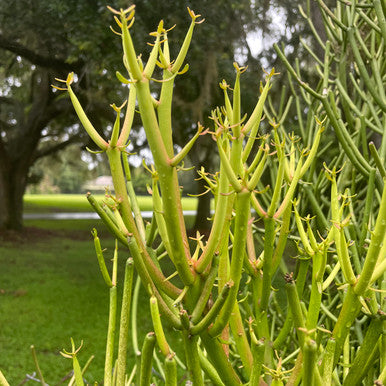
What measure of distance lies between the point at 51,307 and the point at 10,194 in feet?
21.7

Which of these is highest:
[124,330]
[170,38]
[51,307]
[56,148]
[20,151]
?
[170,38]

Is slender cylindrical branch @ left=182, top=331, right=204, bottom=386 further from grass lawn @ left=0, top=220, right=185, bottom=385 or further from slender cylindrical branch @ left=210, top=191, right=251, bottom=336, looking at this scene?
grass lawn @ left=0, top=220, right=185, bottom=385

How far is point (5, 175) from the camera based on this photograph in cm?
1220

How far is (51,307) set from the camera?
6738 millimetres

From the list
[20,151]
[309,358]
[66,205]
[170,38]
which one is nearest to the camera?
[309,358]

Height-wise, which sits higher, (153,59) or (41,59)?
(41,59)

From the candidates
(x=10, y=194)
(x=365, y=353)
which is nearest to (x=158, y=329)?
(x=365, y=353)

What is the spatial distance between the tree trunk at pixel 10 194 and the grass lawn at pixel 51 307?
2.80 feet

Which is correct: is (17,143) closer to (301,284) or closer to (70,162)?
(70,162)

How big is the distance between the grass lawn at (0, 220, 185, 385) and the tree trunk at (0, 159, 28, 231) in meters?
0.85

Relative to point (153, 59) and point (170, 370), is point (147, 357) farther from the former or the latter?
point (153, 59)

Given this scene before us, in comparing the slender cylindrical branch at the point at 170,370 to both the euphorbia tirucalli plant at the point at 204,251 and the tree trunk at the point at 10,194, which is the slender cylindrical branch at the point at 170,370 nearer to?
the euphorbia tirucalli plant at the point at 204,251

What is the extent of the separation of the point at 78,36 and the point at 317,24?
5095 millimetres

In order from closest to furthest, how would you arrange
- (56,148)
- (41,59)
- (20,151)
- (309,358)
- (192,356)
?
(309,358)
(192,356)
(41,59)
(20,151)
(56,148)
